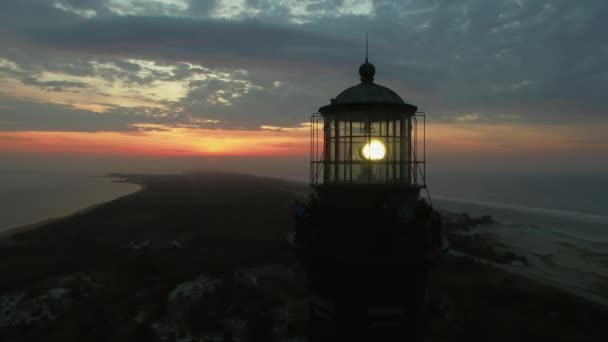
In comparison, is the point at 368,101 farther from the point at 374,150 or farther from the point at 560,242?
the point at 560,242

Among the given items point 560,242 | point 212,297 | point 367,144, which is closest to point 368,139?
A: point 367,144

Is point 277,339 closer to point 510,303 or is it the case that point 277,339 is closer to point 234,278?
point 234,278

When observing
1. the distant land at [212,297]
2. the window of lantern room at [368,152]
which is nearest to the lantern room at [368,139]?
the window of lantern room at [368,152]

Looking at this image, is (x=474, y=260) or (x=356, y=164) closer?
(x=356, y=164)

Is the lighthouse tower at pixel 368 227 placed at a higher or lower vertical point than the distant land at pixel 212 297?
higher

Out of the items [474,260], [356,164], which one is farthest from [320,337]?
[474,260]

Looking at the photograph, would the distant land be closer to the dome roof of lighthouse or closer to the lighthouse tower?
the lighthouse tower

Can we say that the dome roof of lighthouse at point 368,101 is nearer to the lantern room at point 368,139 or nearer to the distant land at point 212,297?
the lantern room at point 368,139

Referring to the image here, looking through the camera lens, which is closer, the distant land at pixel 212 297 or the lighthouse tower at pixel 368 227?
the lighthouse tower at pixel 368 227
